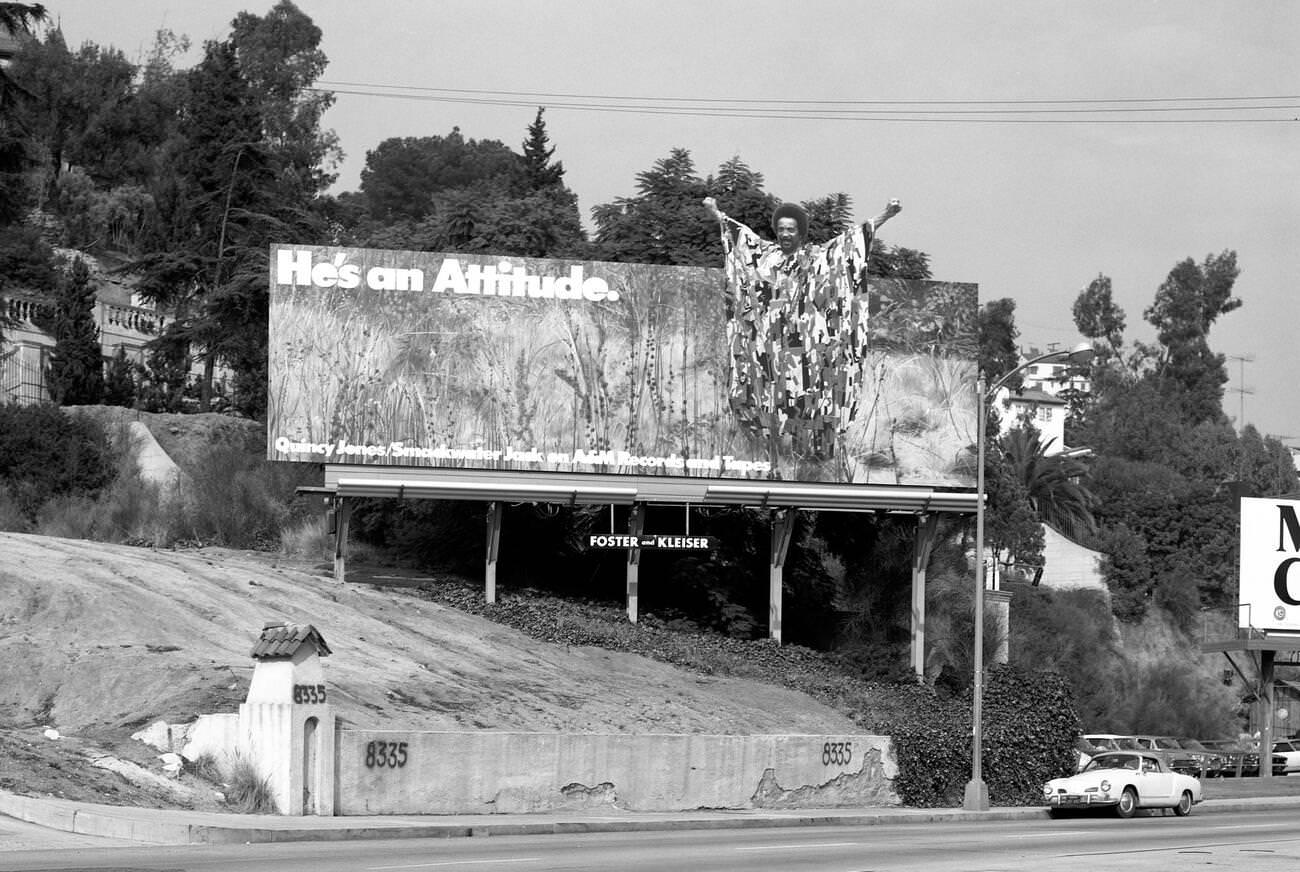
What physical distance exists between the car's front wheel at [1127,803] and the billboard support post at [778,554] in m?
13.9

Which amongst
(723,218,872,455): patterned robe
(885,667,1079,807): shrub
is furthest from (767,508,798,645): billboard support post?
(885,667,1079,807): shrub

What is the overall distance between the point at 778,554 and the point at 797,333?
20.0 ft

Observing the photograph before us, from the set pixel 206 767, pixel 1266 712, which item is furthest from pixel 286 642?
pixel 1266 712

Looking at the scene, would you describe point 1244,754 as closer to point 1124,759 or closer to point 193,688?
point 1124,759

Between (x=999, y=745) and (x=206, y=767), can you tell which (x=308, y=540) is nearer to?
(x=999, y=745)

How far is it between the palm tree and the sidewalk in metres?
50.6

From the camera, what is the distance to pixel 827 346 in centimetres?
4738

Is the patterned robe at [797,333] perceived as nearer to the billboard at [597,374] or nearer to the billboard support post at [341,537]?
the billboard at [597,374]

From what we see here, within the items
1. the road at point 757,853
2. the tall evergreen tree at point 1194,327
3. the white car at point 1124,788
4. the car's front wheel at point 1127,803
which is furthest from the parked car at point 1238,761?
the tall evergreen tree at point 1194,327

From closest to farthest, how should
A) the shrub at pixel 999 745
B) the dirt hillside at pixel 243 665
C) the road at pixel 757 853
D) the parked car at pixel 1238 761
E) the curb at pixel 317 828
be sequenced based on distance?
1. the road at pixel 757 853
2. the curb at pixel 317 828
3. the dirt hillside at pixel 243 665
4. the shrub at pixel 999 745
5. the parked car at pixel 1238 761

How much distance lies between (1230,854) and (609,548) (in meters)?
25.6

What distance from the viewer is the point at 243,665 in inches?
1272

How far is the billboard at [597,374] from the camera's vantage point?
4481 centimetres

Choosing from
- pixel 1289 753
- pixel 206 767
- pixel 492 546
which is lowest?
pixel 1289 753
